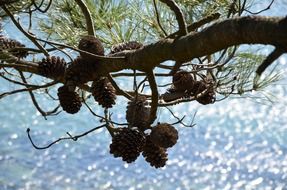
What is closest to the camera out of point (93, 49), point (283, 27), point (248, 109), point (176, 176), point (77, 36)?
point (283, 27)

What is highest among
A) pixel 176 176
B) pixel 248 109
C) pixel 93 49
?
pixel 93 49

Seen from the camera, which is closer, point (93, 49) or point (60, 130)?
point (93, 49)

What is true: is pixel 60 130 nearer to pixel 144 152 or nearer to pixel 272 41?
pixel 144 152

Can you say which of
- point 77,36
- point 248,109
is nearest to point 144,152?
point 77,36

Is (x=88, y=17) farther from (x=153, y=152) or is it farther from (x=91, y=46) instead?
(x=153, y=152)

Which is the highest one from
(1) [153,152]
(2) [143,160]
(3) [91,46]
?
(3) [91,46]

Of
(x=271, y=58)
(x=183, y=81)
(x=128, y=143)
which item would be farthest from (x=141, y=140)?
(x=271, y=58)

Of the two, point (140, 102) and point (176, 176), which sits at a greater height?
point (140, 102)
